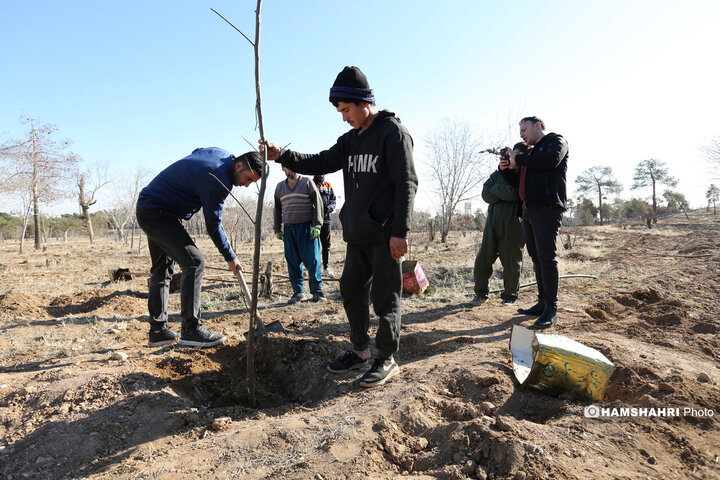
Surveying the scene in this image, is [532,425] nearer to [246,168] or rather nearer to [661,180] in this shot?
[246,168]

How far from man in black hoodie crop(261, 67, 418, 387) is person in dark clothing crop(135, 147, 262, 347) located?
69 cm

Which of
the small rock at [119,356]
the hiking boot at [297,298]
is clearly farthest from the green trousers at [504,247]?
the small rock at [119,356]

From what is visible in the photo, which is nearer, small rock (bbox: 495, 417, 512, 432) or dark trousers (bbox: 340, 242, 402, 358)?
small rock (bbox: 495, 417, 512, 432)

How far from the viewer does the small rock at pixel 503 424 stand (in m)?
1.65

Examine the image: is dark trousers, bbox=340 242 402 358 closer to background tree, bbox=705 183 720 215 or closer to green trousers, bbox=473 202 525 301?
green trousers, bbox=473 202 525 301

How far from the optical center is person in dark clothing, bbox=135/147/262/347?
304 cm

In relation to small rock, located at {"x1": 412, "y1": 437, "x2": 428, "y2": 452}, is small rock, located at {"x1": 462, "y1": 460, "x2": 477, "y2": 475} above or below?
above

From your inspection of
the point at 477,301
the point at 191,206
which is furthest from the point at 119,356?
the point at 477,301

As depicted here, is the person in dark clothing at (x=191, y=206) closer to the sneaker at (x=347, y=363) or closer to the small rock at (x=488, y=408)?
the sneaker at (x=347, y=363)

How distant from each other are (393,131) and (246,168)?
4.32ft

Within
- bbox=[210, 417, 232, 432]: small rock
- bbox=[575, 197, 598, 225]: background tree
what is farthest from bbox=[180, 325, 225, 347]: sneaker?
bbox=[575, 197, 598, 225]: background tree

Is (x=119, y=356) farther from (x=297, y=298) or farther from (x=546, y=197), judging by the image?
(x=546, y=197)

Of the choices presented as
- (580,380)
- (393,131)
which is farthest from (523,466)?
(393,131)

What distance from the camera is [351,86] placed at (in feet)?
7.83
